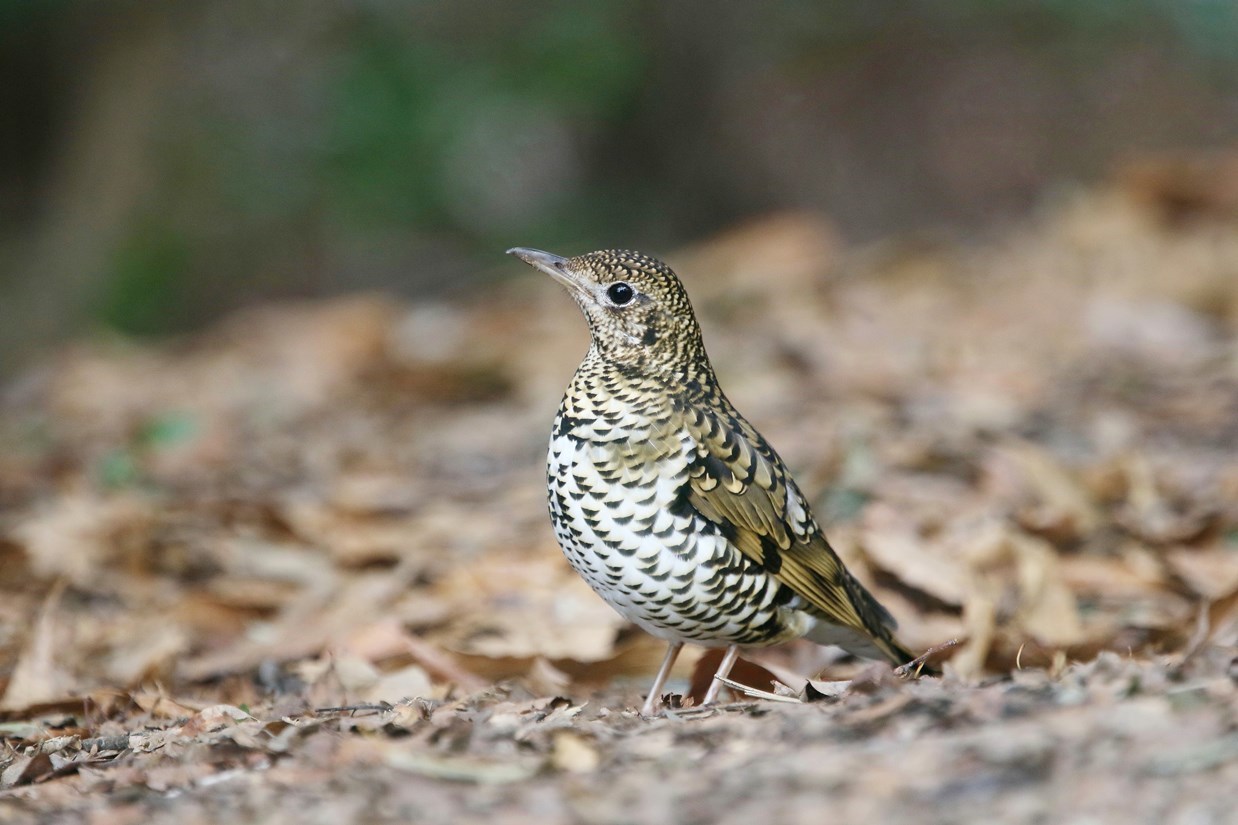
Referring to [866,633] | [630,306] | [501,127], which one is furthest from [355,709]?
[501,127]

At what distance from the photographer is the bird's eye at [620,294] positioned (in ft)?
15.1

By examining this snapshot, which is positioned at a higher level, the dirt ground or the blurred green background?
the blurred green background

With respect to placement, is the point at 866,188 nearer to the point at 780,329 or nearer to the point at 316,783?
the point at 780,329

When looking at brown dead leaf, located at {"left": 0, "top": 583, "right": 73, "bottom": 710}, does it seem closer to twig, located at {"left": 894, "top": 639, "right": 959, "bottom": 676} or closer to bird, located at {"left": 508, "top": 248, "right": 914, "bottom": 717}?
bird, located at {"left": 508, "top": 248, "right": 914, "bottom": 717}

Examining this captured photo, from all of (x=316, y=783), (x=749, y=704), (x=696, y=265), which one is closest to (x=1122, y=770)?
(x=749, y=704)

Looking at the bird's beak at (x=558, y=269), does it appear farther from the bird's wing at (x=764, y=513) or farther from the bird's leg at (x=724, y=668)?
the bird's leg at (x=724, y=668)

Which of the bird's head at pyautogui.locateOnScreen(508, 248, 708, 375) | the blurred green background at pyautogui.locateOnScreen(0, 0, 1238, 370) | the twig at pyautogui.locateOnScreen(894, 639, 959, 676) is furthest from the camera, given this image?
the blurred green background at pyautogui.locateOnScreen(0, 0, 1238, 370)

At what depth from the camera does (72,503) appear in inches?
258

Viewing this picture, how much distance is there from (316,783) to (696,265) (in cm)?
835

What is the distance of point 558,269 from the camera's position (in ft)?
15.3

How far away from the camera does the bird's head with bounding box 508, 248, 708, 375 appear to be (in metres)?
4.59

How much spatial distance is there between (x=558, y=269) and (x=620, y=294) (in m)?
0.22

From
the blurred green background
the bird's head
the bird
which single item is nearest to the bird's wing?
the bird

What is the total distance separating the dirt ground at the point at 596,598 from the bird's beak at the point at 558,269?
120 cm
